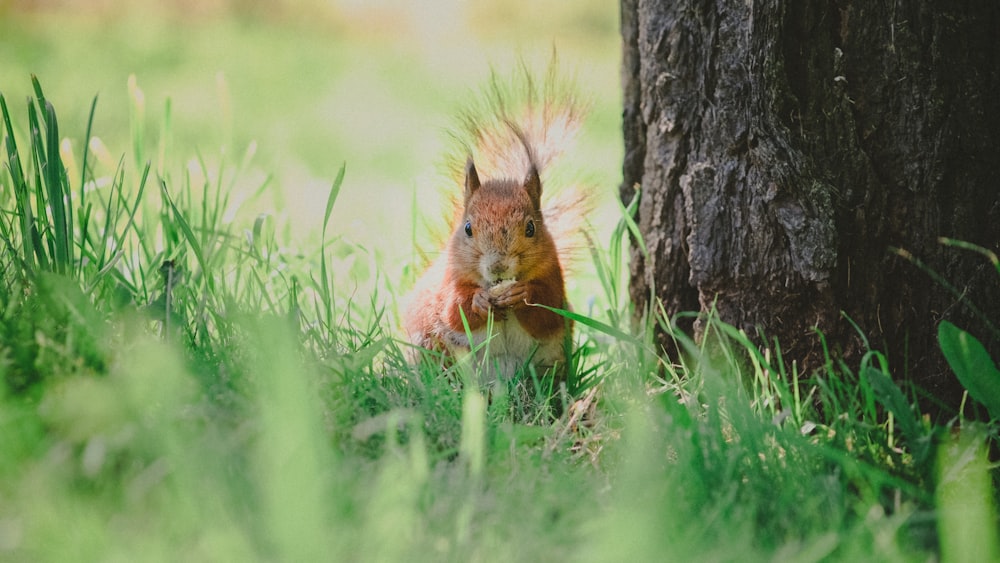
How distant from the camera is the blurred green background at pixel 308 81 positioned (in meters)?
3.93

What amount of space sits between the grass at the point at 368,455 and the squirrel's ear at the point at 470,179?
17.8 inches

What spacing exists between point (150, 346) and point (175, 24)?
20.6 feet

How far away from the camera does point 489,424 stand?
71.6 inches

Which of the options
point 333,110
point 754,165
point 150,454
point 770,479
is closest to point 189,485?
point 150,454

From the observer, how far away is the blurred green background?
155 inches

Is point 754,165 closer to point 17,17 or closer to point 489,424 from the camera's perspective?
point 489,424

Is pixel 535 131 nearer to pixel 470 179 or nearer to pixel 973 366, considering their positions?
pixel 470 179

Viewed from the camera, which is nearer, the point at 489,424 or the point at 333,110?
the point at 489,424

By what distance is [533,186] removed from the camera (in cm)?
245

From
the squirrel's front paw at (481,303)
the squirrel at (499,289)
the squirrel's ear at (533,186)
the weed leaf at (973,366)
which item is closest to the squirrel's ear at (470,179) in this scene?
the squirrel at (499,289)

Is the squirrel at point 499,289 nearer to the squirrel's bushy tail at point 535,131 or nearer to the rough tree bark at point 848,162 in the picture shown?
the squirrel's bushy tail at point 535,131

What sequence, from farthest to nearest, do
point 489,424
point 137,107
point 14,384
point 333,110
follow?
1. point 333,110
2. point 137,107
3. point 489,424
4. point 14,384

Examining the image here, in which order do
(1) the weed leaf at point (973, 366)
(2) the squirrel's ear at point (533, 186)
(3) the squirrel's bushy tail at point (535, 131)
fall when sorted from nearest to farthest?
(1) the weed leaf at point (973, 366), (2) the squirrel's ear at point (533, 186), (3) the squirrel's bushy tail at point (535, 131)

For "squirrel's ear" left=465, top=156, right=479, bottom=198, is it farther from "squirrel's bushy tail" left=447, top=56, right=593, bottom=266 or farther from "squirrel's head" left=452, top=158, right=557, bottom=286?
"squirrel's bushy tail" left=447, top=56, right=593, bottom=266
